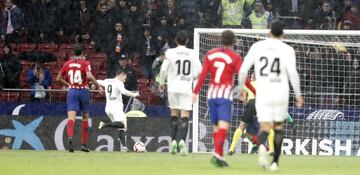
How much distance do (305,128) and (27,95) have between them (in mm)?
8376

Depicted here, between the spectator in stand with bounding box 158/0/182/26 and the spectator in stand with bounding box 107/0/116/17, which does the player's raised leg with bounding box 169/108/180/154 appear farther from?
the spectator in stand with bounding box 107/0/116/17

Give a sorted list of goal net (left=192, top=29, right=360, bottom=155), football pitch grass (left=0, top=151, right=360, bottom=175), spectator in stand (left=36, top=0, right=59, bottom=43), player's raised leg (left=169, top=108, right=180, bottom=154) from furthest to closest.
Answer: spectator in stand (left=36, top=0, right=59, bottom=43), goal net (left=192, top=29, right=360, bottom=155), player's raised leg (left=169, top=108, right=180, bottom=154), football pitch grass (left=0, top=151, right=360, bottom=175)

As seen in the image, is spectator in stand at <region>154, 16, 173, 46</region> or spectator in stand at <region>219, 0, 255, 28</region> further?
spectator in stand at <region>219, 0, 255, 28</region>

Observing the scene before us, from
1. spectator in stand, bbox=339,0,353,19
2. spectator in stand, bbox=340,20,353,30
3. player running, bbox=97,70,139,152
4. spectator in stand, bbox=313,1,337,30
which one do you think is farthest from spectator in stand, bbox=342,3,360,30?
player running, bbox=97,70,139,152

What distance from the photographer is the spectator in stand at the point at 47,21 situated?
103ft

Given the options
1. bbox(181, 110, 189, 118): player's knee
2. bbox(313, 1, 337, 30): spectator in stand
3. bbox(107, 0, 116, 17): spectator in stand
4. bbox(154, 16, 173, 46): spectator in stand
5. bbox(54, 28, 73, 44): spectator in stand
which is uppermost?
bbox(107, 0, 116, 17): spectator in stand

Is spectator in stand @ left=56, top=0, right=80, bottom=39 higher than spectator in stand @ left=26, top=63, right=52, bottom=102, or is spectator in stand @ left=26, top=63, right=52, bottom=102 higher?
spectator in stand @ left=56, top=0, right=80, bottom=39

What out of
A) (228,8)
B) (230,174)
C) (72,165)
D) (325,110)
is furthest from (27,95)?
(230,174)

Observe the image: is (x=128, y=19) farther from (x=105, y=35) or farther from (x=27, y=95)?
A: (x=27, y=95)

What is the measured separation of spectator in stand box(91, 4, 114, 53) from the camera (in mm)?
30594

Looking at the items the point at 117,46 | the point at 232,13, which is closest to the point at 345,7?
the point at 232,13

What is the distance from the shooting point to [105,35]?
101 ft

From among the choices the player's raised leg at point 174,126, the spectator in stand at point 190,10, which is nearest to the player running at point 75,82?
the player's raised leg at point 174,126

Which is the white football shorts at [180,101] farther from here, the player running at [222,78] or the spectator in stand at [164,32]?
the spectator in stand at [164,32]
